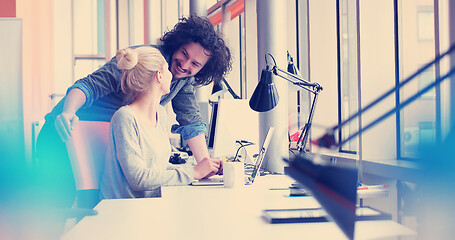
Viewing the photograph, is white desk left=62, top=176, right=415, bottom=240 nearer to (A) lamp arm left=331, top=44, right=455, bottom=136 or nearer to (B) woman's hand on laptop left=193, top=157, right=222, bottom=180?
(A) lamp arm left=331, top=44, right=455, bottom=136

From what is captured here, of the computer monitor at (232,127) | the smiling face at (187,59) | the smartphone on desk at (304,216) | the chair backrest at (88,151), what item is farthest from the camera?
the computer monitor at (232,127)

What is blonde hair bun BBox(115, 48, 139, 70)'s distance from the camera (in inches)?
69.5

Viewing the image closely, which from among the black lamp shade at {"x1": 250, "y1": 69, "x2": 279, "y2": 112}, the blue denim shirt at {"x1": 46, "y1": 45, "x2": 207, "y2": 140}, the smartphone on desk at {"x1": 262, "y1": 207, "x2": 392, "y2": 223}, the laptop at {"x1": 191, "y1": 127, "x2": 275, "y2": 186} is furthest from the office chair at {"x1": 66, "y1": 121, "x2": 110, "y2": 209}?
the smartphone on desk at {"x1": 262, "y1": 207, "x2": 392, "y2": 223}

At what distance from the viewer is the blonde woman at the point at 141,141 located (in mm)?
1653

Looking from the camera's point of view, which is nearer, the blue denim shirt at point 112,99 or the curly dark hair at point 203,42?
the blue denim shirt at point 112,99

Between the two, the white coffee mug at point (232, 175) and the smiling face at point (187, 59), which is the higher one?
the smiling face at point (187, 59)

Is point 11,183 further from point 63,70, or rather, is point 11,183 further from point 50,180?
point 63,70

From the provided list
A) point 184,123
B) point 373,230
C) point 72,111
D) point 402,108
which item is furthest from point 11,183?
point 402,108

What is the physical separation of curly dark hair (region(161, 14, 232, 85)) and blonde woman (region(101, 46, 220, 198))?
13.1 inches

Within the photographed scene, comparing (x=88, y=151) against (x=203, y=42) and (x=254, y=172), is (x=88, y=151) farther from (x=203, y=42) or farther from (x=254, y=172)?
(x=203, y=42)

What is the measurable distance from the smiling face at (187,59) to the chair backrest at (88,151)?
0.53m

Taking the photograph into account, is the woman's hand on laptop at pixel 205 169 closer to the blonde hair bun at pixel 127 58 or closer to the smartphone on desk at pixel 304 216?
the blonde hair bun at pixel 127 58

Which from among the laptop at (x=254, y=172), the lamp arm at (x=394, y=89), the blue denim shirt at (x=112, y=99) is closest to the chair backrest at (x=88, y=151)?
the blue denim shirt at (x=112, y=99)

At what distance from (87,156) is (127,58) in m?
0.43
